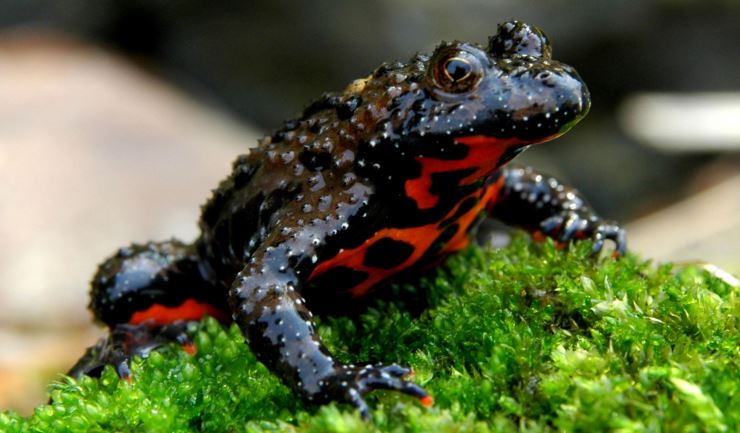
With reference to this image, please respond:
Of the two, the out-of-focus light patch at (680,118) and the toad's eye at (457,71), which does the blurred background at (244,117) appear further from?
the toad's eye at (457,71)

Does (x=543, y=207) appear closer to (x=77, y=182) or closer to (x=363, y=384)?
(x=363, y=384)

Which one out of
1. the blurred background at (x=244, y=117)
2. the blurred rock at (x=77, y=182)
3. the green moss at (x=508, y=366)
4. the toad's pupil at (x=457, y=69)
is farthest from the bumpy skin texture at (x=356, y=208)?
the blurred background at (x=244, y=117)

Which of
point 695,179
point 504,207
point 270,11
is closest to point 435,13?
point 270,11

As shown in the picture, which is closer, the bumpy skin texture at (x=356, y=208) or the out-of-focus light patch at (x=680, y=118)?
the bumpy skin texture at (x=356, y=208)

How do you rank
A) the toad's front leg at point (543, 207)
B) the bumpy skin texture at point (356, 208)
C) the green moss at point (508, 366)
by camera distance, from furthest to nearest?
the toad's front leg at point (543, 207) < the bumpy skin texture at point (356, 208) < the green moss at point (508, 366)

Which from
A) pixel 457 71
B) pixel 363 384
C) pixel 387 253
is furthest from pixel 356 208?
pixel 363 384

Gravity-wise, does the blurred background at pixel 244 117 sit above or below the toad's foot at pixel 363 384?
above
